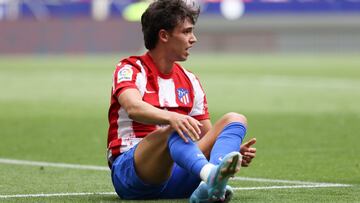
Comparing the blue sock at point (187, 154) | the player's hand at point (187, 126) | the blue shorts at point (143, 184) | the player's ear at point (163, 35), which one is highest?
the player's ear at point (163, 35)

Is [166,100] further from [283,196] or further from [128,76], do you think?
[283,196]

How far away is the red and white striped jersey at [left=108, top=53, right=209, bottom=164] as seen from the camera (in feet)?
22.6

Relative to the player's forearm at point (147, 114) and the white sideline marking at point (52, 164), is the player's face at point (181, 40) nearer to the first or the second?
the player's forearm at point (147, 114)

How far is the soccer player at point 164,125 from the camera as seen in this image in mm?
6332

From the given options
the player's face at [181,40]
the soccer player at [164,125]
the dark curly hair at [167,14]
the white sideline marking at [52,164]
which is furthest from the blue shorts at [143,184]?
the white sideline marking at [52,164]

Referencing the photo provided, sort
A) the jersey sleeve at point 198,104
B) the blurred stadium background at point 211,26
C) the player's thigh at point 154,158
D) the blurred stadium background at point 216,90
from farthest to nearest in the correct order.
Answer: the blurred stadium background at point 211,26
the blurred stadium background at point 216,90
the jersey sleeve at point 198,104
the player's thigh at point 154,158

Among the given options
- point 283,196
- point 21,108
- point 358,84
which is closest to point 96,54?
point 358,84

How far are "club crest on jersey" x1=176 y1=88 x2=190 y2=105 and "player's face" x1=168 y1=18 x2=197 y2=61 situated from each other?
0.21 metres

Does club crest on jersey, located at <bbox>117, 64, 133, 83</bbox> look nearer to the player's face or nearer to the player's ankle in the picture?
the player's face

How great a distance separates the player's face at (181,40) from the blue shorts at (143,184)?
2.15ft

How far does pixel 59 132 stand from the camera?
43.3 ft

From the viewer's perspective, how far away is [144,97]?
691cm

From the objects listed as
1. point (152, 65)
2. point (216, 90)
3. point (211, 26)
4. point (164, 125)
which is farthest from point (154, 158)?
point (211, 26)

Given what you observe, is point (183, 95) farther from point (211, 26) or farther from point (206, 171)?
point (211, 26)
